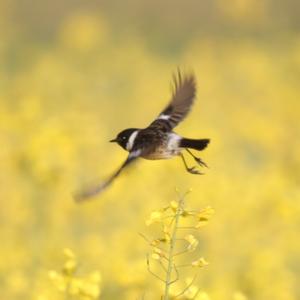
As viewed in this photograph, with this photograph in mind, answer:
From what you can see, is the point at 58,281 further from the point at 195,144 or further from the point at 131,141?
the point at 195,144

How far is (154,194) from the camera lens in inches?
262

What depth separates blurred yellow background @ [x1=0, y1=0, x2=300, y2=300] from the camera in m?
5.44

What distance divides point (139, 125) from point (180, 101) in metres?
5.82

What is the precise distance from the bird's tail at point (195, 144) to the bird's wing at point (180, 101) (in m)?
0.28

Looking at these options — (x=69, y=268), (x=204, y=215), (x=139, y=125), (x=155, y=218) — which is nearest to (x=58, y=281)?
(x=69, y=268)

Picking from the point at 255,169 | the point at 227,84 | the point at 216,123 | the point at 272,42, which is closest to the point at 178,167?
the point at 255,169

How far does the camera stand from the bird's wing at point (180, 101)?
13.4ft

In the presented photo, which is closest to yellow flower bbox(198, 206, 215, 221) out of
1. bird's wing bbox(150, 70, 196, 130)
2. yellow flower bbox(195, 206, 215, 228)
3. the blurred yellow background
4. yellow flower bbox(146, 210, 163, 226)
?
yellow flower bbox(195, 206, 215, 228)

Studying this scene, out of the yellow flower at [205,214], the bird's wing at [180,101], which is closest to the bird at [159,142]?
the bird's wing at [180,101]

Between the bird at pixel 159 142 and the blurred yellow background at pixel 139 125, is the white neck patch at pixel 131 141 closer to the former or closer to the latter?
the bird at pixel 159 142

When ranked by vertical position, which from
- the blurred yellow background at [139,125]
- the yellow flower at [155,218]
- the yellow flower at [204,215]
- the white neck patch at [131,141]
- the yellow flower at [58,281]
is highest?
the blurred yellow background at [139,125]

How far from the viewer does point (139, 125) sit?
10.1m

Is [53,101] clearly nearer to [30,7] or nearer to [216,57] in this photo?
[216,57]

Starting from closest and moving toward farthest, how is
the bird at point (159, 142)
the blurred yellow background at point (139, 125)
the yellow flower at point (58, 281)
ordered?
the bird at point (159, 142) < the yellow flower at point (58, 281) < the blurred yellow background at point (139, 125)
